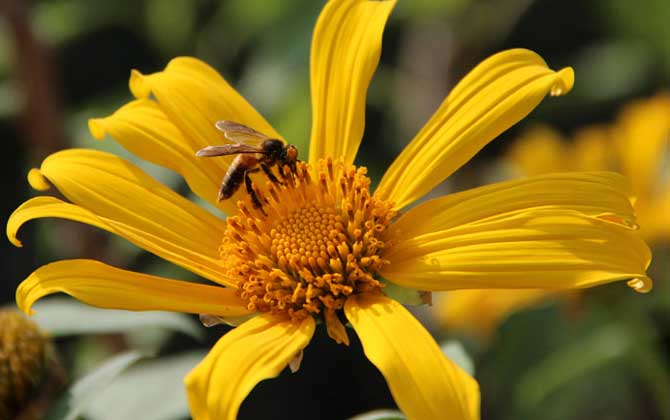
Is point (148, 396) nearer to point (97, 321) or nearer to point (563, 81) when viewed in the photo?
point (97, 321)

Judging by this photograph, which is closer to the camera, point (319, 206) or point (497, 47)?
point (319, 206)

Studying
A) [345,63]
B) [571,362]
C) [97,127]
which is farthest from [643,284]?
[571,362]

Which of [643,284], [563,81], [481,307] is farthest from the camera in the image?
[481,307]

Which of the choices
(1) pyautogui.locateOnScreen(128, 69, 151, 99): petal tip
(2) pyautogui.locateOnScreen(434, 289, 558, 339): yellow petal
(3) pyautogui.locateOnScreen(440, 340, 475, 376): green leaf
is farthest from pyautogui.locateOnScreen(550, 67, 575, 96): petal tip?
(2) pyautogui.locateOnScreen(434, 289, 558, 339): yellow petal

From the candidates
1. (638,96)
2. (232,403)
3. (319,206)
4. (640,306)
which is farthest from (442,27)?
(232,403)

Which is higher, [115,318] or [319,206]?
[319,206]

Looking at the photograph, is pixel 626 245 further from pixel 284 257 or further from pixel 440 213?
pixel 284 257

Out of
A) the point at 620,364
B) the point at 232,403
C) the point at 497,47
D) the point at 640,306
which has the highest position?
the point at 497,47
